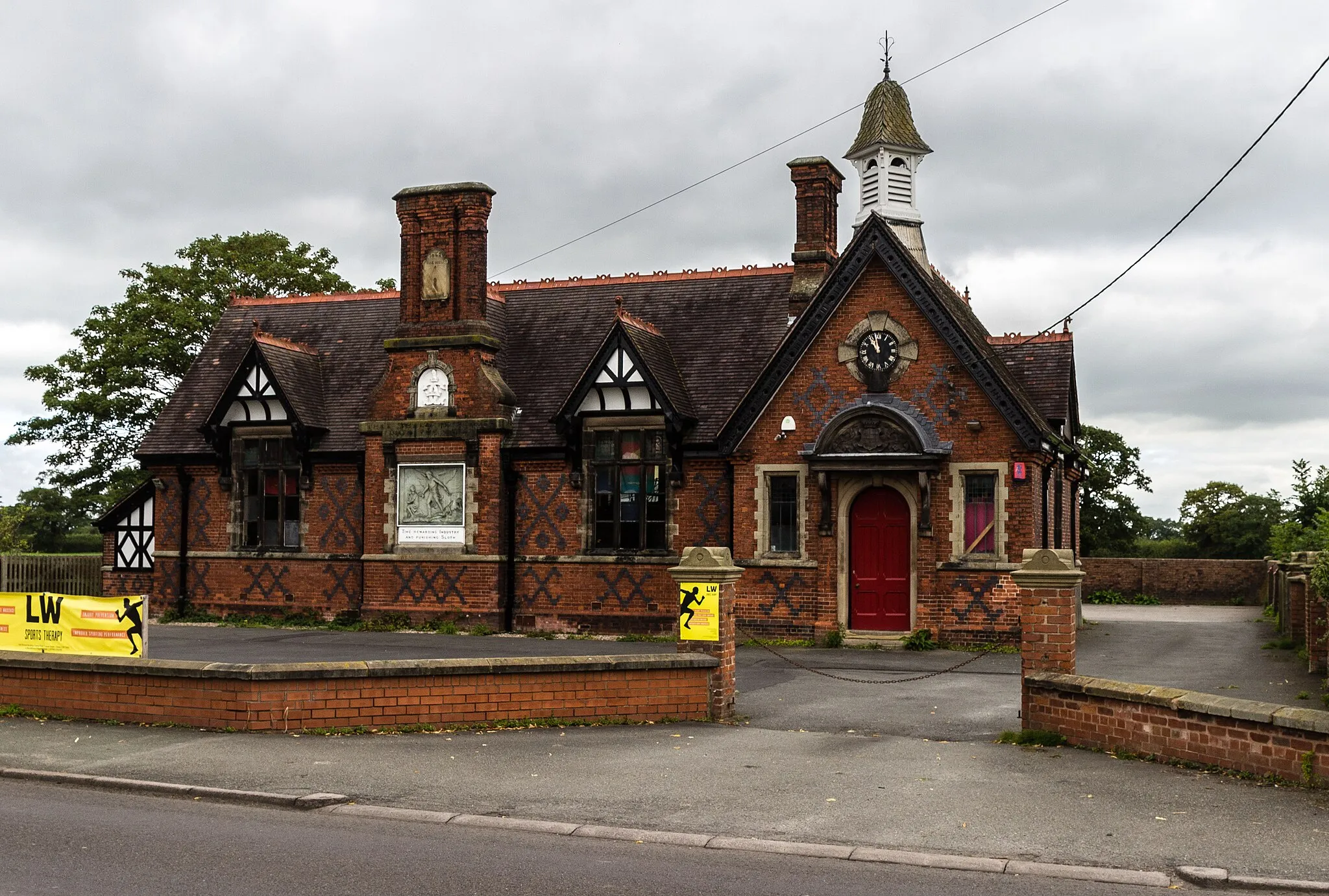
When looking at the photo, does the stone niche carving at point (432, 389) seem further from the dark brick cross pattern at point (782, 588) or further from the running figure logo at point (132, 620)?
the running figure logo at point (132, 620)

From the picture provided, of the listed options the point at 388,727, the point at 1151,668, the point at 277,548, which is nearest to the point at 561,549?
the point at 277,548

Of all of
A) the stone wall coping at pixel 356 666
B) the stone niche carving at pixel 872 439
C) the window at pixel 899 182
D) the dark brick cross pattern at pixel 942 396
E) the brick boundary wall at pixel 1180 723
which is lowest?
the brick boundary wall at pixel 1180 723

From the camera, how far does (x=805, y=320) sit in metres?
22.4

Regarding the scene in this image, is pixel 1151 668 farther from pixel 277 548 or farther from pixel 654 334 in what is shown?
pixel 277 548

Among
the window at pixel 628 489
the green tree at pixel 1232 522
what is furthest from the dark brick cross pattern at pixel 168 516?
the green tree at pixel 1232 522

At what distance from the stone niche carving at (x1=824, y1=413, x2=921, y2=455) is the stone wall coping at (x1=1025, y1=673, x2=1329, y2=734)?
9907mm

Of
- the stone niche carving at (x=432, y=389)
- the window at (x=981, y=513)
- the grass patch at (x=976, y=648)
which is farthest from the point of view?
the stone niche carving at (x=432, y=389)

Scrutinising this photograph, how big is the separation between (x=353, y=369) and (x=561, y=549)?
6.53m

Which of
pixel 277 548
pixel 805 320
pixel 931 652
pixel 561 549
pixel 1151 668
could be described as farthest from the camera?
pixel 277 548

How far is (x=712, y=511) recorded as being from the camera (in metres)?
23.5

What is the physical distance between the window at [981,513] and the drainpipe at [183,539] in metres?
16.0

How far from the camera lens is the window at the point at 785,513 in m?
22.5

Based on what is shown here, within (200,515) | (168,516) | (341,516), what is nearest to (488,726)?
(341,516)

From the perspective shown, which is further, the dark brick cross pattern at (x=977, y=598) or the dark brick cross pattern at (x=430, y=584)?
the dark brick cross pattern at (x=430, y=584)
